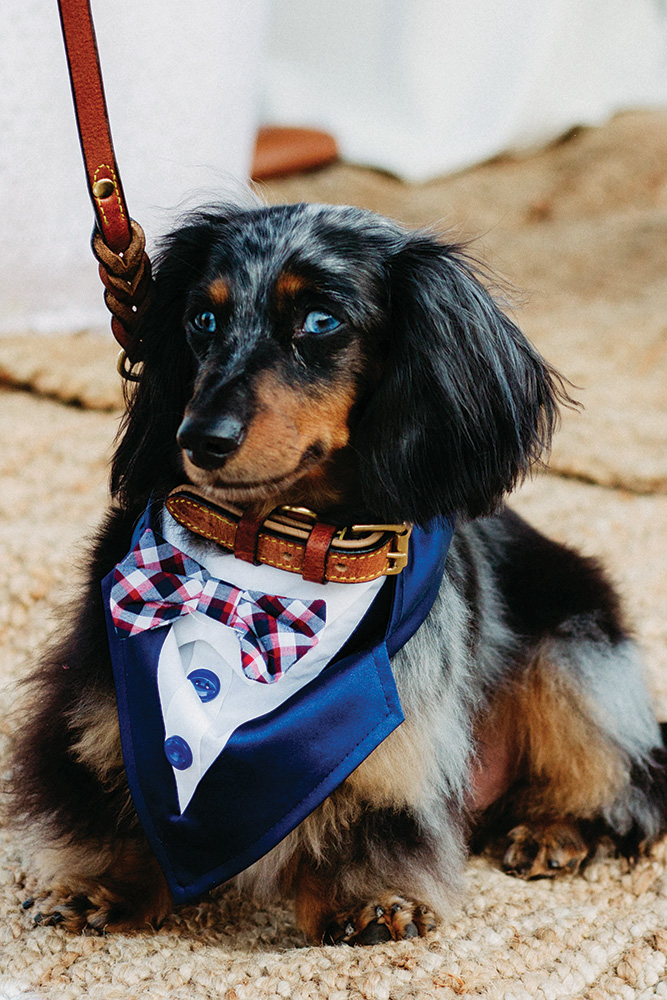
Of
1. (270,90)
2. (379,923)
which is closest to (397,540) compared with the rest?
(379,923)

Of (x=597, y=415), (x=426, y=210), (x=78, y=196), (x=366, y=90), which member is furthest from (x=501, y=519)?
(x=366, y=90)

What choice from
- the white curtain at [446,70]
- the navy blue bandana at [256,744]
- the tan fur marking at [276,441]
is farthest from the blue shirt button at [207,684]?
the white curtain at [446,70]

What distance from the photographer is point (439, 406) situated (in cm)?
171

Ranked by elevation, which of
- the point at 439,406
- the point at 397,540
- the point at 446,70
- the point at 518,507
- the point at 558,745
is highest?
the point at 439,406

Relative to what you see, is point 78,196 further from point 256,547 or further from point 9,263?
point 256,547

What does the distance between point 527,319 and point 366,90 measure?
2896mm

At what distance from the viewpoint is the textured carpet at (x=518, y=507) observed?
5.63 feet

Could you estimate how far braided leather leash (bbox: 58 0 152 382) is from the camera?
1729 mm

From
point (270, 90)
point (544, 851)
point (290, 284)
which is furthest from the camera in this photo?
point (270, 90)

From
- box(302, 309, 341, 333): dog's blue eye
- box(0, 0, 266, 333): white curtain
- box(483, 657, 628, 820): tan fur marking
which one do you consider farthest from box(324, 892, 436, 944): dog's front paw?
box(0, 0, 266, 333): white curtain

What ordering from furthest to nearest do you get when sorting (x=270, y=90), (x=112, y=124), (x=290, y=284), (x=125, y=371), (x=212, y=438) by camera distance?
(x=270, y=90)
(x=112, y=124)
(x=125, y=371)
(x=290, y=284)
(x=212, y=438)

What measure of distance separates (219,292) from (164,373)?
0.74 ft

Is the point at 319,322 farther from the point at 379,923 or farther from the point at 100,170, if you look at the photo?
the point at 379,923

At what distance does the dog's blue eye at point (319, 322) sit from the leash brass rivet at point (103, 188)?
1.43 ft
